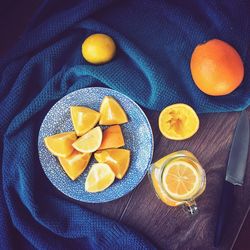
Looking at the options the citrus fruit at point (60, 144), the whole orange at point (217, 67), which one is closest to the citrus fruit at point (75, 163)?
the citrus fruit at point (60, 144)

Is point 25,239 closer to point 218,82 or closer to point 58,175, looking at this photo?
point 58,175

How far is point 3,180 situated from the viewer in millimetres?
958

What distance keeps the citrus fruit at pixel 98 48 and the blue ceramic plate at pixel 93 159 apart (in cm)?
6

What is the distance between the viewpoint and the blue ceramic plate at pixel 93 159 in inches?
36.4

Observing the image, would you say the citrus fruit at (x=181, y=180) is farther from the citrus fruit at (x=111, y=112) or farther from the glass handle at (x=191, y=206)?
the citrus fruit at (x=111, y=112)

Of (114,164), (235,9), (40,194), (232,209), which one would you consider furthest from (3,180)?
(235,9)

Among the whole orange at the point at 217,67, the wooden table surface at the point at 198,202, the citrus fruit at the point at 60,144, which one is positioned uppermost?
the whole orange at the point at 217,67

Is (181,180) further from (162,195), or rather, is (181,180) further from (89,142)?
(89,142)

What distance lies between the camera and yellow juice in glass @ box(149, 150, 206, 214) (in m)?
0.85

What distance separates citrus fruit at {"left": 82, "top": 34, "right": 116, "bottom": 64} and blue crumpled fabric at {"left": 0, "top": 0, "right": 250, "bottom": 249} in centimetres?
1

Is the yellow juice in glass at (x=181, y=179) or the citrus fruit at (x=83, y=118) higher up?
the citrus fruit at (x=83, y=118)

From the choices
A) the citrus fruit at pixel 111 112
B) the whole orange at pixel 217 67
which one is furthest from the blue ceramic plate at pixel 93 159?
the whole orange at pixel 217 67

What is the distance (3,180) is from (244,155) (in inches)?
19.0

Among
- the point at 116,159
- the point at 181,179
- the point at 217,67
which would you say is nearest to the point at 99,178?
the point at 116,159
